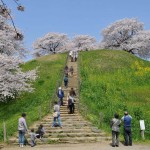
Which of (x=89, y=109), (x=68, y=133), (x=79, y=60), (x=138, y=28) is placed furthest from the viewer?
(x=138, y=28)

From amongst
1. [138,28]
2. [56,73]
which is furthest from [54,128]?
[138,28]

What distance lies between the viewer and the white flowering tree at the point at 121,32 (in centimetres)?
8719

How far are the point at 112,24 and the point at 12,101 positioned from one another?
2237 inches

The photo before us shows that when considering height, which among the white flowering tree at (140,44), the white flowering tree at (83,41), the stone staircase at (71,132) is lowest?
the stone staircase at (71,132)

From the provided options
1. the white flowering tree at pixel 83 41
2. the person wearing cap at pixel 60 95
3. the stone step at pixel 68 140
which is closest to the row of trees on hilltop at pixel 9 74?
the person wearing cap at pixel 60 95

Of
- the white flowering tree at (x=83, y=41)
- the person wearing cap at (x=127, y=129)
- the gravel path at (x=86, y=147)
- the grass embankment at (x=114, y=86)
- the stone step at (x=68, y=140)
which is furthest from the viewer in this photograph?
the white flowering tree at (x=83, y=41)

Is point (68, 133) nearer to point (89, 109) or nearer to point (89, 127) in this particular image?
point (89, 127)

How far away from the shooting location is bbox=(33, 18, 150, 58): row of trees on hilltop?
84.4m

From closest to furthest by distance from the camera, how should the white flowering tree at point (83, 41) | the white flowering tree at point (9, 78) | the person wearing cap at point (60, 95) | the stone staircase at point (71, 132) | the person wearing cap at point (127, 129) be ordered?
1. the person wearing cap at point (127, 129)
2. the stone staircase at point (71, 132)
3. the person wearing cap at point (60, 95)
4. the white flowering tree at point (9, 78)
5. the white flowering tree at point (83, 41)

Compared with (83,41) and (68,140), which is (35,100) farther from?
(83,41)

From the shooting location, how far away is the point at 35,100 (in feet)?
119

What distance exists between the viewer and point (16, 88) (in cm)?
3572

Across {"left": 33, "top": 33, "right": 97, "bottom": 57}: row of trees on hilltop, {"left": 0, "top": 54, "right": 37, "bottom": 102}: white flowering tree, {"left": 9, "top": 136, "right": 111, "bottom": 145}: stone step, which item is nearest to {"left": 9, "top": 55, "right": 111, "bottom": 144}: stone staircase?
{"left": 9, "top": 136, "right": 111, "bottom": 145}: stone step

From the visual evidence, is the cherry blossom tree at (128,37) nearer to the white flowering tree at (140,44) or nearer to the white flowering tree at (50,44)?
the white flowering tree at (140,44)
